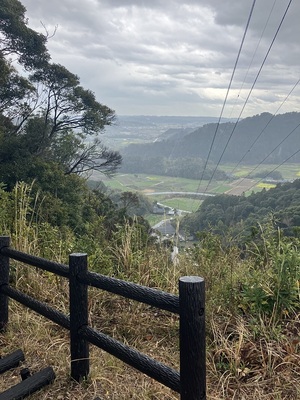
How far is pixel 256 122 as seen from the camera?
111 ft

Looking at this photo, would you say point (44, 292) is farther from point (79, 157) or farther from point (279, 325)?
point (79, 157)

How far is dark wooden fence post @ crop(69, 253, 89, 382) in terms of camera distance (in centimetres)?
200

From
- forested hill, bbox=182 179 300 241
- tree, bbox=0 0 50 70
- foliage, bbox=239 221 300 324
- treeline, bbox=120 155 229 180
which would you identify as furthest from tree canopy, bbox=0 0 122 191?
treeline, bbox=120 155 229 180

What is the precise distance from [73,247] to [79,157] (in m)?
14.9

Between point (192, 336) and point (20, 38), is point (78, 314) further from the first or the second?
point (20, 38)

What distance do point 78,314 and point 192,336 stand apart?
31.8 inches

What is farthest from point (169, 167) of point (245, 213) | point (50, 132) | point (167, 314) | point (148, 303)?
point (148, 303)

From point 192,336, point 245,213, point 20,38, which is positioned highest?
point 20,38

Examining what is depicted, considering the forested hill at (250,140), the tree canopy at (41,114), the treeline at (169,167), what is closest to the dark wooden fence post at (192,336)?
the tree canopy at (41,114)

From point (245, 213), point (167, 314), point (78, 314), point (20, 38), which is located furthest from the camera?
point (20, 38)

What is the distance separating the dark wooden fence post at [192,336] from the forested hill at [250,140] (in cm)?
2239

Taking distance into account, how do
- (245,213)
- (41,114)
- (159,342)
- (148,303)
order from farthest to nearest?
(41,114) → (245,213) → (159,342) → (148,303)

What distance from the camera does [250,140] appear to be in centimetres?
2898

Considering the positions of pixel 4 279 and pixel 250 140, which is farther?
pixel 250 140
